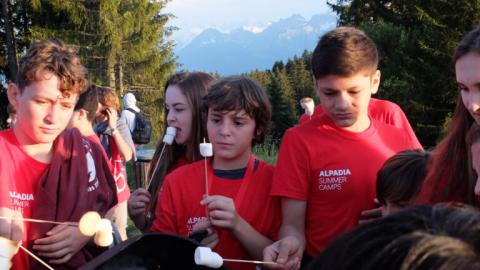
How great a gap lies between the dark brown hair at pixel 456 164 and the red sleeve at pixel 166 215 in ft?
3.39

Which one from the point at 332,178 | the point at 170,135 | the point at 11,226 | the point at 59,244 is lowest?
the point at 59,244

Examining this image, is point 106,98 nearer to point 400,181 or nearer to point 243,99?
point 243,99

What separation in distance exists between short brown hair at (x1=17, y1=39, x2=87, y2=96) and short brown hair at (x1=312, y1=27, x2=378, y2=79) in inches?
40.8

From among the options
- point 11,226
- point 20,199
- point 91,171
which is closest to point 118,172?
point 91,171

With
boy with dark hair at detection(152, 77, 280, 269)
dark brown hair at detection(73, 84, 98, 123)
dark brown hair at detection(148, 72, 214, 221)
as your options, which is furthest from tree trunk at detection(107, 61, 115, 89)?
boy with dark hair at detection(152, 77, 280, 269)

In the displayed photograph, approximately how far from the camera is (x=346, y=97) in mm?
2016

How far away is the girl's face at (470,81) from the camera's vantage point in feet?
4.95

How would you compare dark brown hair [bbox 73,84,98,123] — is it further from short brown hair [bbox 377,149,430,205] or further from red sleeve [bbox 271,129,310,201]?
short brown hair [bbox 377,149,430,205]

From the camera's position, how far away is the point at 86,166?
212 cm

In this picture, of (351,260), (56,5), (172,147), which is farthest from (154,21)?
(351,260)

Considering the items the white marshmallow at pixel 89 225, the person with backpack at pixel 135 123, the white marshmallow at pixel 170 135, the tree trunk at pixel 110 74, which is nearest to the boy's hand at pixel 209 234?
the white marshmallow at pixel 89 225

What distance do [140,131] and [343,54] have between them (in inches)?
170

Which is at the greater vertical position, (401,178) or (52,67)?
(52,67)

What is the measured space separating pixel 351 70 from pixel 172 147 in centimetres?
117
